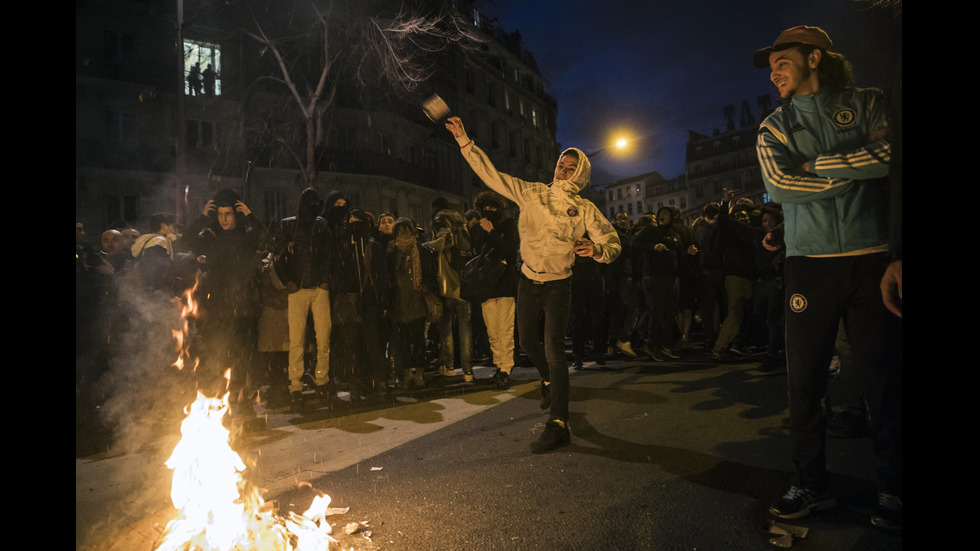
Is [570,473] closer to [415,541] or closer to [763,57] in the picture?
[415,541]

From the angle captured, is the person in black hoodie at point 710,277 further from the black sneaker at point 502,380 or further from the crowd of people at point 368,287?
the black sneaker at point 502,380

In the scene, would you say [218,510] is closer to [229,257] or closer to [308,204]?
[229,257]

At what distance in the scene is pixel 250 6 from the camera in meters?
20.3

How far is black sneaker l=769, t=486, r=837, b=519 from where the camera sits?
2.62 m

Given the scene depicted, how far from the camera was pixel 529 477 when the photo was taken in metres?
3.48

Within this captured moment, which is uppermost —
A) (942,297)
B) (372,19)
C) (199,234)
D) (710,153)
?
(710,153)

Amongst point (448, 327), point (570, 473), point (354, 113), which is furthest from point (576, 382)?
point (354, 113)

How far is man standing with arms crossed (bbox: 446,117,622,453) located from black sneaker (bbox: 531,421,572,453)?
0.09 metres

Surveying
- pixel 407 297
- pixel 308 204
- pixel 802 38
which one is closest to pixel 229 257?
pixel 308 204

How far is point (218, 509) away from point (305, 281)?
3989 millimetres

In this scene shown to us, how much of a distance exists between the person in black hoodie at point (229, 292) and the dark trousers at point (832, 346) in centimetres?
491

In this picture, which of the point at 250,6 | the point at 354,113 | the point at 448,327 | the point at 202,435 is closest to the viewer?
the point at 202,435

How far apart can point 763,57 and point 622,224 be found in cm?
709

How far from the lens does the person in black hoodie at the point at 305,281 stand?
6.31 m
